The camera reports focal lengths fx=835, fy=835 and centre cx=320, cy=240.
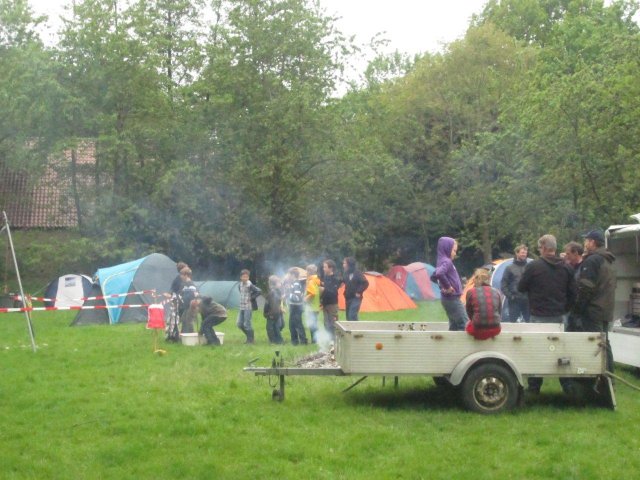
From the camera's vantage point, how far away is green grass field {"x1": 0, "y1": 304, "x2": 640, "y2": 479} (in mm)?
6723

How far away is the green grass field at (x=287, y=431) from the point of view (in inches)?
265

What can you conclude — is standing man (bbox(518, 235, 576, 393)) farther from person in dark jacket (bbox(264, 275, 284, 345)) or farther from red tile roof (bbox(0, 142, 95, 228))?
red tile roof (bbox(0, 142, 95, 228))

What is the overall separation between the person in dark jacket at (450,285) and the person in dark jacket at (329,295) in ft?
15.7

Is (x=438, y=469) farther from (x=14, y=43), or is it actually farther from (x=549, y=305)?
(x=14, y=43)

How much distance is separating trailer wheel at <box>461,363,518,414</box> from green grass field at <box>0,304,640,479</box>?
158 millimetres

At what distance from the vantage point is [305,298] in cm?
1538

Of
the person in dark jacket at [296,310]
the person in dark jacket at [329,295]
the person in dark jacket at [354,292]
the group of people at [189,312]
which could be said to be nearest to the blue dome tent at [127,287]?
the group of people at [189,312]

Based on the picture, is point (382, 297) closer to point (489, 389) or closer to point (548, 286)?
point (548, 286)

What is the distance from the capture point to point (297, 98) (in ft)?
97.9

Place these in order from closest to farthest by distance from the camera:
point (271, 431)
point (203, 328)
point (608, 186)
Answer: point (271, 431), point (203, 328), point (608, 186)

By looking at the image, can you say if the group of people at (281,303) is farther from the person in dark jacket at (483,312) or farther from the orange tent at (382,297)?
the orange tent at (382,297)

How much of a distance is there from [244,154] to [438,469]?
81.5ft

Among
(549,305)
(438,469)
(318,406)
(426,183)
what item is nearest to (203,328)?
(318,406)

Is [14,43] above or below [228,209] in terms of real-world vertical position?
above
